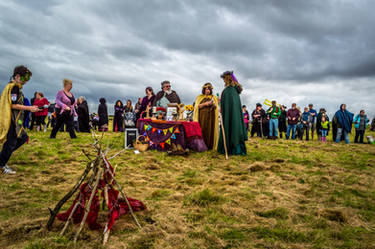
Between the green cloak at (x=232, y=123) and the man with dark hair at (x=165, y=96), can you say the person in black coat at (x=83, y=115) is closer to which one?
the man with dark hair at (x=165, y=96)

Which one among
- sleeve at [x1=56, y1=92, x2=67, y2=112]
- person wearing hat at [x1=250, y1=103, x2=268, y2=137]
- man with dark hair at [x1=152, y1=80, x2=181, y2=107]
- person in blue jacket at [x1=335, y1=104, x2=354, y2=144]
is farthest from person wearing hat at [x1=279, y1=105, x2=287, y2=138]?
sleeve at [x1=56, y1=92, x2=67, y2=112]

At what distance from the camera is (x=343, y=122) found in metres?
12.3

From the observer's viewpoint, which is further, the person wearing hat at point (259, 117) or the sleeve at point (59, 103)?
the person wearing hat at point (259, 117)

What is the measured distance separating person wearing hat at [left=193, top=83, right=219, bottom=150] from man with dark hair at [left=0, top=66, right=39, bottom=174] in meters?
4.86

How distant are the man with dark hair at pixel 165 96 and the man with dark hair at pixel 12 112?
4.50 metres

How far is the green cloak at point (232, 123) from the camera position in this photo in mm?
6984

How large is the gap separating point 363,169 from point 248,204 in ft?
13.5

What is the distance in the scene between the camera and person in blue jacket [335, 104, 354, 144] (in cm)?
1227

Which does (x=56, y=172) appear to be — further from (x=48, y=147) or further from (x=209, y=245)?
(x=209, y=245)

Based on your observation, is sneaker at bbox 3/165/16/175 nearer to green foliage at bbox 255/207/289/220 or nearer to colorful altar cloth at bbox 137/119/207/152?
colorful altar cloth at bbox 137/119/207/152

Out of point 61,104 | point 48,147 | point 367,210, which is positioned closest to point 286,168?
point 367,210

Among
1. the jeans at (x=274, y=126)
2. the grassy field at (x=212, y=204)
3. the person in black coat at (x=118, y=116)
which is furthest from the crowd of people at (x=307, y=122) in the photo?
the person in black coat at (x=118, y=116)

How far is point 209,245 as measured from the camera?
2.19m

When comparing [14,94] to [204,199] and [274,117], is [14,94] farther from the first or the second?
[274,117]
